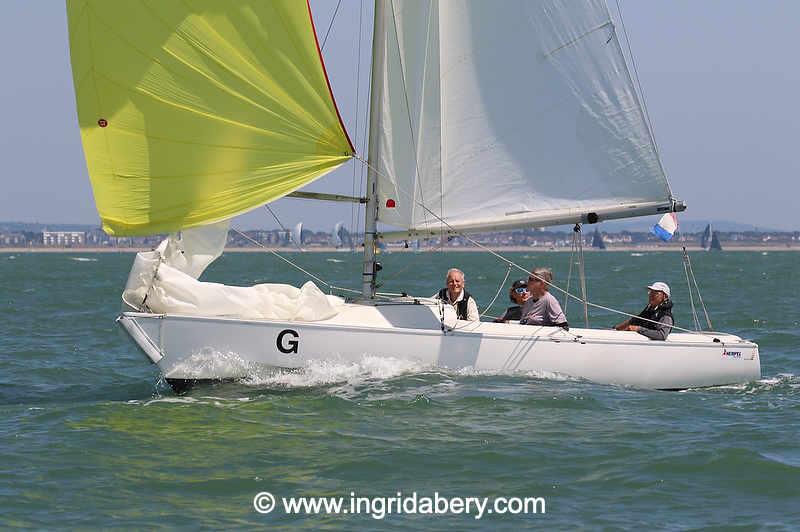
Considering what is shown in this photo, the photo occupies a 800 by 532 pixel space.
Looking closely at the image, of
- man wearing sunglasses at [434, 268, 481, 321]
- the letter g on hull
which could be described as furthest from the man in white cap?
the letter g on hull

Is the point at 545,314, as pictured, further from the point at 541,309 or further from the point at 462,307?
the point at 462,307

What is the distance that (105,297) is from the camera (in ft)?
111

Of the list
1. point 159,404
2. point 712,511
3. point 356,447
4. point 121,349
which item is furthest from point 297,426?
point 121,349

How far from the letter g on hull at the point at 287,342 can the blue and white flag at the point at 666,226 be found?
426cm

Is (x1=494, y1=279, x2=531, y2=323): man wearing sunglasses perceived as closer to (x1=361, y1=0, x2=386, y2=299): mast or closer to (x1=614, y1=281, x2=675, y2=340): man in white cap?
(x1=614, y1=281, x2=675, y2=340): man in white cap

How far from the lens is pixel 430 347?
12.5 metres

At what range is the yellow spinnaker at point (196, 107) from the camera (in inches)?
488

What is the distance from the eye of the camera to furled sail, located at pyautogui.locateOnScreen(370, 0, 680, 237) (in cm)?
1334

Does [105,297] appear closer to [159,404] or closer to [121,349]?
[121,349]

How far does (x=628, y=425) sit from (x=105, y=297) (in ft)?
81.8

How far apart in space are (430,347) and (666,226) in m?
3.15

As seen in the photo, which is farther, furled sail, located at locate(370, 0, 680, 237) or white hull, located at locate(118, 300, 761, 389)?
furled sail, located at locate(370, 0, 680, 237)

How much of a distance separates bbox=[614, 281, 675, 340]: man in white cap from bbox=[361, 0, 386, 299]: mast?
301 centimetres

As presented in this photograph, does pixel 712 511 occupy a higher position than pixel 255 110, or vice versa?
pixel 255 110
